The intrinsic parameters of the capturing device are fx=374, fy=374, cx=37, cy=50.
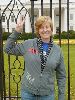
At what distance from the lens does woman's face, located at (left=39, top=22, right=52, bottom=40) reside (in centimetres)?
386

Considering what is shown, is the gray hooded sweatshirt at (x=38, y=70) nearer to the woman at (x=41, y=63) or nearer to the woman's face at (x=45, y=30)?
the woman at (x=41, y=63)

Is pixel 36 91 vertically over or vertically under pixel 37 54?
under

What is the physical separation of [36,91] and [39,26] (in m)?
0.67

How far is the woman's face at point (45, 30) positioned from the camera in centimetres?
386

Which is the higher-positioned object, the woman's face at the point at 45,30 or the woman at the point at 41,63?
the woman's face at the point at 45,30

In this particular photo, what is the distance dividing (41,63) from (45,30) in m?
0.34

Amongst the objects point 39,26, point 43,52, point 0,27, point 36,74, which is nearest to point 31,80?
point 36,74

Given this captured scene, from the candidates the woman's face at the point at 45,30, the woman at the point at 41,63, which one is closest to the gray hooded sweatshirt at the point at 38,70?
the woman at the point at 41,63

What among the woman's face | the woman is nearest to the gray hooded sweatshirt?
the woman

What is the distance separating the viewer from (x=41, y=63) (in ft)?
12.6

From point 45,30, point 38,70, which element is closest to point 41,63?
point 38,70

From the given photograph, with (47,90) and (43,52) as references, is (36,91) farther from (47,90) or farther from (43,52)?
(43,52)

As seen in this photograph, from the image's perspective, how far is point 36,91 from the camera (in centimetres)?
385

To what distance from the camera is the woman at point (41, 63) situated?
384 centimetres
